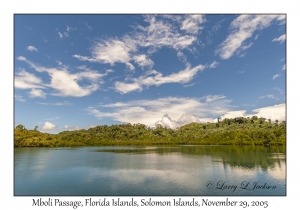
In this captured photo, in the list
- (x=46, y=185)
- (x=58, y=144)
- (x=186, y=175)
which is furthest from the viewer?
(x=58, y=144)

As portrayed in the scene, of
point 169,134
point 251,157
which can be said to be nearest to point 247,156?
point 251,157

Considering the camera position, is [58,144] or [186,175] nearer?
[186,175]

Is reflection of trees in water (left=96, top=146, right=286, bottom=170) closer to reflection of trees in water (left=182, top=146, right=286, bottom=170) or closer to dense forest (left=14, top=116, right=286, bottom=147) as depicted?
reflection of trees in water (left=182, top=146, right=286, bottom=170)

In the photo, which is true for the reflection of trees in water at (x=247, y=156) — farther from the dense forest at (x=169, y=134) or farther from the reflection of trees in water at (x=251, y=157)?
the dense forest at (x=169, y=134)

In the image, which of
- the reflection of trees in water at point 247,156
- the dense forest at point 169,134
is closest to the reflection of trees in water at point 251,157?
the reflection of trees in water at point 247,156

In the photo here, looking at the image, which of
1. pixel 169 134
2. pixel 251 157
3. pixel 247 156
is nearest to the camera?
pixel 251 157

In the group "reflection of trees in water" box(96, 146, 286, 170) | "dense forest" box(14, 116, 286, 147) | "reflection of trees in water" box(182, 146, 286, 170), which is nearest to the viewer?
"reflection of trees in water" box(182, 146, 286, 170)

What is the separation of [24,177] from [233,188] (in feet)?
73.7

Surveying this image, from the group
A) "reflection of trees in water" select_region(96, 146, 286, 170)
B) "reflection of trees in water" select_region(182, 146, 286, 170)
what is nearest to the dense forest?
"reflection of trees in water" select_region(96, 146, 286, 170)

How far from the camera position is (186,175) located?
21297 millimetres

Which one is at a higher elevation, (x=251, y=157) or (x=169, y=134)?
(x=251, y=157)

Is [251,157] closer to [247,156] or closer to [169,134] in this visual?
[247,156]
